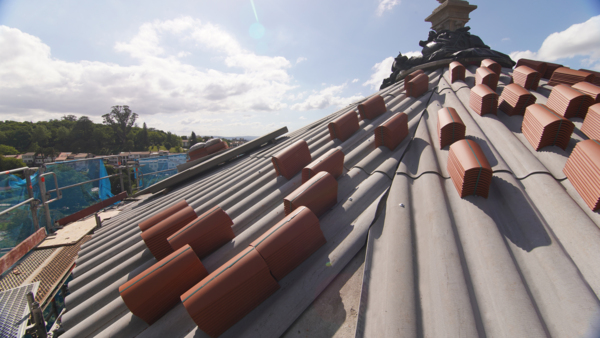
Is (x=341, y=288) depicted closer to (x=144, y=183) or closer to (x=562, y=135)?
(x=562, y=135)

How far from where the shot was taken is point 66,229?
27.0ft

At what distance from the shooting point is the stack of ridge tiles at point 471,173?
7.22 ft

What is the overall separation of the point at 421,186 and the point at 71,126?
112m

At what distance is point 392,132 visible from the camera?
3.56 m

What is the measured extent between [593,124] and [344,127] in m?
3.31

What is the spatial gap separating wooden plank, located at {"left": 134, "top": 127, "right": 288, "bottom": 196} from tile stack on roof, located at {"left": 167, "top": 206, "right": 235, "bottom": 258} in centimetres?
486

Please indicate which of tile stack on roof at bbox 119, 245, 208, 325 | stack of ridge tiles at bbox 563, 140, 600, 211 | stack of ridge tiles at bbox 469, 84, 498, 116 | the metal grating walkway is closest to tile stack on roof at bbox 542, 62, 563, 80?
stack of ridge tiles at bbox 469, 84, 498, 116

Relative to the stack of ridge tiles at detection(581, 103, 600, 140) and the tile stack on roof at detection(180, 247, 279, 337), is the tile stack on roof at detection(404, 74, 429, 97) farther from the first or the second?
the tile stack on roof at detection(180, 247, 279, 337)

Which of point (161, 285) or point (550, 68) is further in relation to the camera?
point (550, 68)

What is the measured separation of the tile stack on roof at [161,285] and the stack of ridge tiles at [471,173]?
269 centimetres

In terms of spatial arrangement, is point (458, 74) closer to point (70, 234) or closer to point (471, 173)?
point (471, 173)

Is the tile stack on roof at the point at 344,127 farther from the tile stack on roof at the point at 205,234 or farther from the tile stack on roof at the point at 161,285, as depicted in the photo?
the tile stack on roof at the point at 161,285

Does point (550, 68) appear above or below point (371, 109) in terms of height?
above

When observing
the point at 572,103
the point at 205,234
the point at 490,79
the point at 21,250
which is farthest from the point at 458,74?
the point at 21,250
